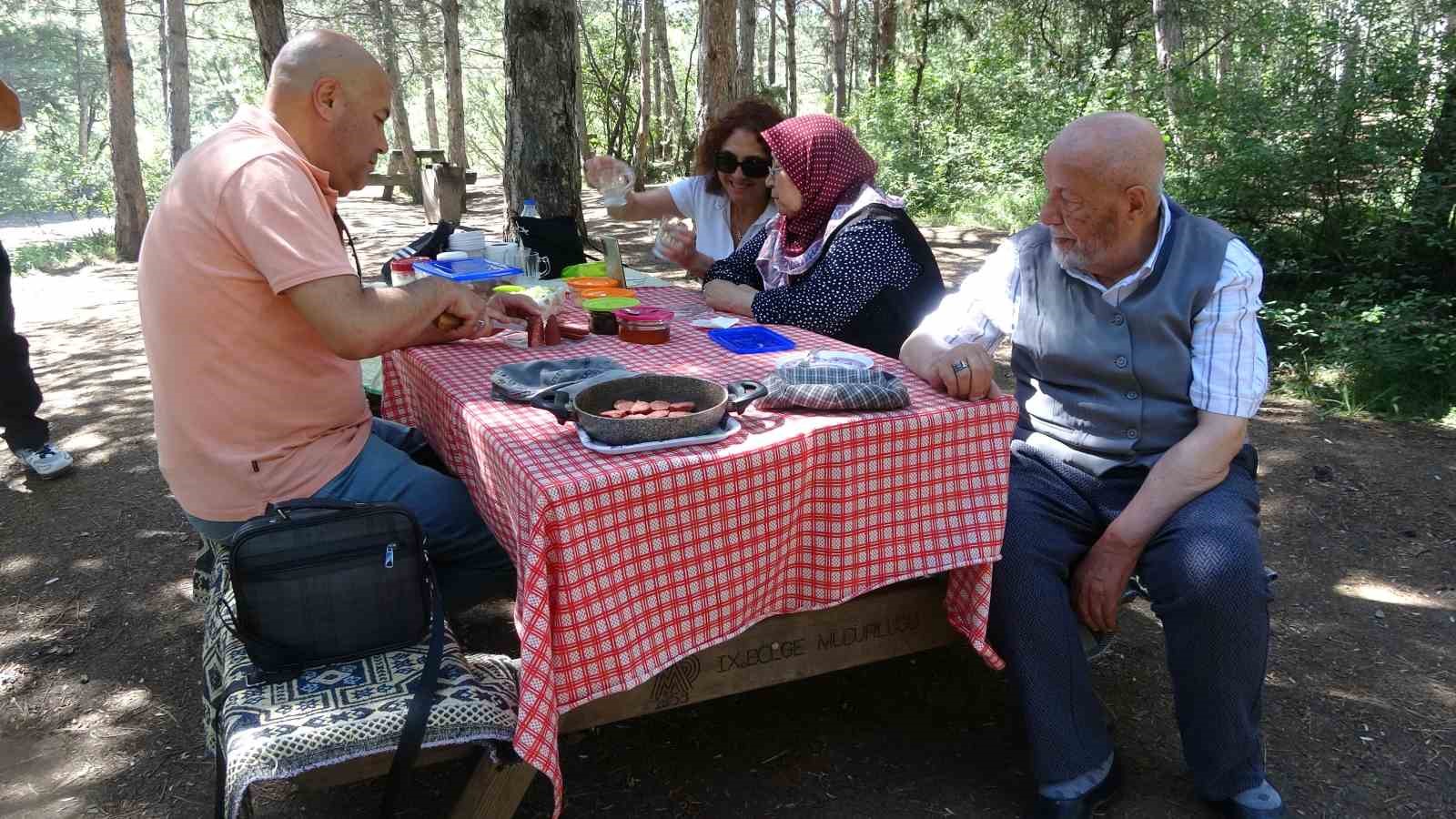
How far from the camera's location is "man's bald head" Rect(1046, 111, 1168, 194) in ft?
7.19

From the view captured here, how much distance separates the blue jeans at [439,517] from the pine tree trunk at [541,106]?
300 cm

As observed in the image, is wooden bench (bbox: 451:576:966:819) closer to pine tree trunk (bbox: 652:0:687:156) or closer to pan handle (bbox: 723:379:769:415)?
pan handle (bbox: 723:379:769:415)

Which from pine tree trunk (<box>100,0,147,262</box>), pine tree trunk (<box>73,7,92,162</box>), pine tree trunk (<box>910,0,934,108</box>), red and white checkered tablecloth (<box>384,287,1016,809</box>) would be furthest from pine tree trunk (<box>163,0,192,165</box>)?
pine tree trunk (<box>73,7,92,162</box>)

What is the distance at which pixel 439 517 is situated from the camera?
89.2 inches

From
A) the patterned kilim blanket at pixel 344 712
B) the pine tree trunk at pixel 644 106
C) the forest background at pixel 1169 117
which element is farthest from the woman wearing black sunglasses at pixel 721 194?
the pine tree trunk at pixel 644 106

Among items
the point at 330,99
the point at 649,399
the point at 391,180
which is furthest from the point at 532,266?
the point at 391,180

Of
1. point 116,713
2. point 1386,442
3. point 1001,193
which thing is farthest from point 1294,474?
point 1001,193

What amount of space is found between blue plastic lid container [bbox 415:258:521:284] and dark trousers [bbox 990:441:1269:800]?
6.18ft

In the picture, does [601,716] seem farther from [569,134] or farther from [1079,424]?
[569,134]

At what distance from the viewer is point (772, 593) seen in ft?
6.59

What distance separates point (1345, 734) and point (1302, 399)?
3.19 m

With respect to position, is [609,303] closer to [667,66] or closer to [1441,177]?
[1441,177]

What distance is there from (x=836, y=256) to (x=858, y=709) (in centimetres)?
134

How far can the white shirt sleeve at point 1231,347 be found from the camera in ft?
7.09
